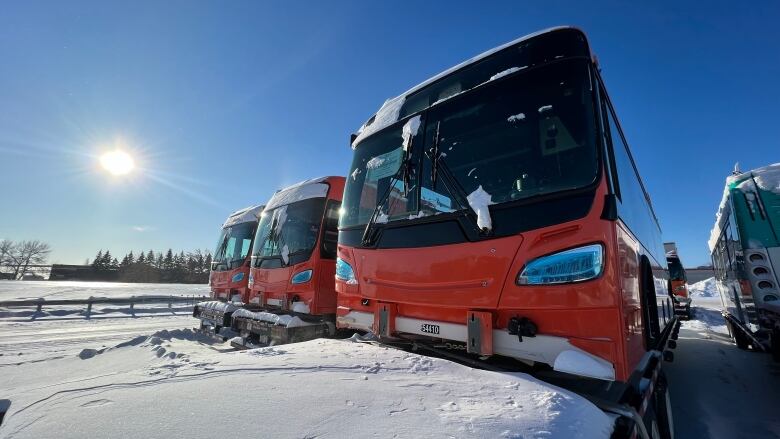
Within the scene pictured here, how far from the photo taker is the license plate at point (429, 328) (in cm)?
257

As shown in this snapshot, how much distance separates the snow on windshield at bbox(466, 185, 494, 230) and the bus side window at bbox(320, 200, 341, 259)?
357 centimetres

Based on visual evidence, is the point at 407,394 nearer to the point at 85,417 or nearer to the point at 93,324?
the point at 85,417

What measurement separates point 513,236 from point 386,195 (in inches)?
50.4

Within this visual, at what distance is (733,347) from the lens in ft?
32.8

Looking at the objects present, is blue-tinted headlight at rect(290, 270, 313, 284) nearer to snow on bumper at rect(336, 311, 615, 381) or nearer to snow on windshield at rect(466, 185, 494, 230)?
snow on bumper at rect(336, 311, 615, 381)

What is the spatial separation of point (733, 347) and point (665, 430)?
10201mm

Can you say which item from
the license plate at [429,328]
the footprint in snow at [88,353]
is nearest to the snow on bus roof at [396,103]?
the license plate at [429,328]

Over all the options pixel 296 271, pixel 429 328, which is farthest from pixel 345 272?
pixel 296 271

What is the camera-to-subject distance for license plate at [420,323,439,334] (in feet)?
8.44

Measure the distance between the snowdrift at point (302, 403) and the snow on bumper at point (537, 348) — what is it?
0.27m

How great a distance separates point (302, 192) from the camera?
6.54 m

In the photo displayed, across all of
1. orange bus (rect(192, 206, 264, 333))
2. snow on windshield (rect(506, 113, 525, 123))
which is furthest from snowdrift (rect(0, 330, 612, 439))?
orange bus (rect(192, 206, 264, 333))

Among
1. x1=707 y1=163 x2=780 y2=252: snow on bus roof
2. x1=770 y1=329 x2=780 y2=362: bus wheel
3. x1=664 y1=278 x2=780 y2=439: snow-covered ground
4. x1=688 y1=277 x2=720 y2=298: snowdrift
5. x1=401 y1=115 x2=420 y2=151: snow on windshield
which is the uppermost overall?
x1=707 y1=163 x2=780 y2=252: snow on bus roof

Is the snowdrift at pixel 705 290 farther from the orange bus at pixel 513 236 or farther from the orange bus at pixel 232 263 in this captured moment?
the orange bus at pixel 232 263
